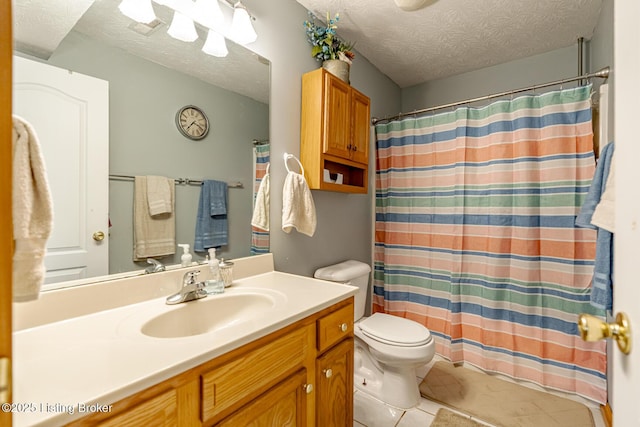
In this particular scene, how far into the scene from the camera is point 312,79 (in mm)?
1680

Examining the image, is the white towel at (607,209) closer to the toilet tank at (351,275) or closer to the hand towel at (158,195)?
the toilet tank at (351,275)

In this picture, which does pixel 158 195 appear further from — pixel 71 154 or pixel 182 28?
pixel 182 28

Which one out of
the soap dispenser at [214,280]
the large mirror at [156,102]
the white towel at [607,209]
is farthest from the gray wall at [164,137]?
the white towel at [607,209]

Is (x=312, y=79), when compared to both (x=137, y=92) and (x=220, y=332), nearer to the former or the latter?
(x=137, y=92)

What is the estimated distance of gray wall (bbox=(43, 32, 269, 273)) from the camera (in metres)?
1.01

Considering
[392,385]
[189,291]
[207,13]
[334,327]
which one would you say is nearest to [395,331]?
[392,385]

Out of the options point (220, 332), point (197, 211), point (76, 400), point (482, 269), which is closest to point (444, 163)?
point (482, 269)

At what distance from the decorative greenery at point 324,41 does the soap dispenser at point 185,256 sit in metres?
1.39

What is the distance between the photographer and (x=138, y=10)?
110 cm

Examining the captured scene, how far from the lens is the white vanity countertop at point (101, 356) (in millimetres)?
526

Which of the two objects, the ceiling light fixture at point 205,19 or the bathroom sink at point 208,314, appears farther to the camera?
the ceiling light fixture at point 205,19

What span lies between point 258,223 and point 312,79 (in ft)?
2.96

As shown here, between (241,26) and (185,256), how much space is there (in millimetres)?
1115

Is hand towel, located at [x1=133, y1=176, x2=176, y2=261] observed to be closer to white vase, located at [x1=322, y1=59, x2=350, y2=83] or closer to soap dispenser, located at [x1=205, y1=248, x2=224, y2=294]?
soap dispenser, located at [x1=205, y1=248, x2=224, y2=294]
